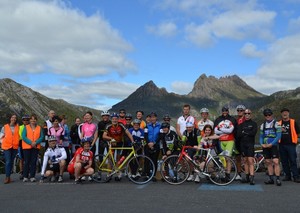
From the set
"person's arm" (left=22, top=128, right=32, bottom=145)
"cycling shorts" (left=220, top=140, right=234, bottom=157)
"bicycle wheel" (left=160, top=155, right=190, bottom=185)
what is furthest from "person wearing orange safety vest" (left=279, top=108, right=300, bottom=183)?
"person's arm" (left=22, top=128, right=32, bottom=145)

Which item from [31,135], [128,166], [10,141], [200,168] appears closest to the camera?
[200,168]

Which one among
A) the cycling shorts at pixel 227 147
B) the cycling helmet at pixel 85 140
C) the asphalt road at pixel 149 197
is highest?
the cycling helmet at pixel 85 140

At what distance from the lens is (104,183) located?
1062cm

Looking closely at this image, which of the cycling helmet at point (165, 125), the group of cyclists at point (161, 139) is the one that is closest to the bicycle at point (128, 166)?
the group of cyclists at point (161, 139)

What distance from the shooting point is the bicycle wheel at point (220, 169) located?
9.92 meters

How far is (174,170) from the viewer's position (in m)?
10.3

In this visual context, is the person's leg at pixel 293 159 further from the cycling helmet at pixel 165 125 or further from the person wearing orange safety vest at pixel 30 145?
the person wearing orange safety vest at pixel 30 145

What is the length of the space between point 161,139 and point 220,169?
6.60 ft

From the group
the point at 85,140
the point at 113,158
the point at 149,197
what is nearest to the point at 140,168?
the point at 113,158

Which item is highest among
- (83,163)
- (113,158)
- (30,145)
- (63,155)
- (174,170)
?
(30,145)

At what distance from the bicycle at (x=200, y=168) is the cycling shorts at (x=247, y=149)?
22.9 inches

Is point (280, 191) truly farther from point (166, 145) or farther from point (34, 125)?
point (34, 125)

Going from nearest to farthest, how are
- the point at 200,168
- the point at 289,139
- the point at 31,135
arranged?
1. the point at 200,168
2. the point at 289,139
3. the point at 31,135

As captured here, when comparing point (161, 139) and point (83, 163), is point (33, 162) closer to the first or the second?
point (83, 163)
